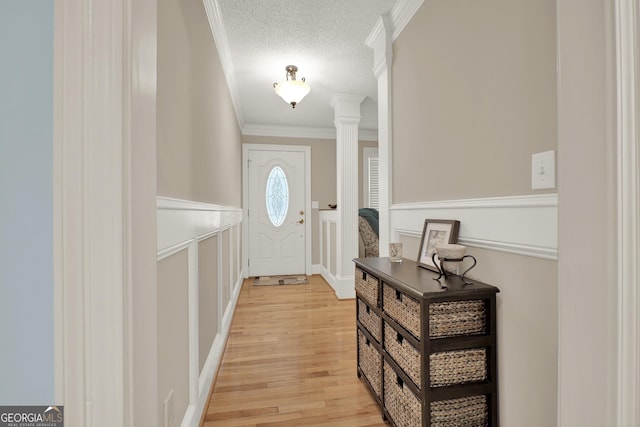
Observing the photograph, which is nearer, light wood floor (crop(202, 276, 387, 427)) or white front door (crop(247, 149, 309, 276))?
light wood floor (crop(202, 276, 387, 427))

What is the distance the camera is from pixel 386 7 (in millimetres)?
1948

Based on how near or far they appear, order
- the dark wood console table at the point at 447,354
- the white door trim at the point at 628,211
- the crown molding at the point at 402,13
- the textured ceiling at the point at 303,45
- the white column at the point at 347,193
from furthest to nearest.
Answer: the white column at the point at 347,193 → the textured ceiling at the point at 303,45 → the crown molding at the point at 402,13 → the dark wood console table at the point at 447,354 → the white door trim at the point at 628,211

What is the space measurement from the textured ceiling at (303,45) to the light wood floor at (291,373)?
2497mm

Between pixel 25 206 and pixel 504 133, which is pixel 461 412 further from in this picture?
pixel 25 206

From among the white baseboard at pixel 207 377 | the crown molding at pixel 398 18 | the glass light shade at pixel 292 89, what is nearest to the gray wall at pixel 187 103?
the glass light shade at pixel 292 89

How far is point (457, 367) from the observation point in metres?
1.08

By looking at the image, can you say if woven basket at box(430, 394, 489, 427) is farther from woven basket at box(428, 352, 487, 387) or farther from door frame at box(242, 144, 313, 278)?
door frame at box(242, 144, 313, 278)

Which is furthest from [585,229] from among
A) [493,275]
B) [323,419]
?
[323,419]

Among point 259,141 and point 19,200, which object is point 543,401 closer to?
point 19,200

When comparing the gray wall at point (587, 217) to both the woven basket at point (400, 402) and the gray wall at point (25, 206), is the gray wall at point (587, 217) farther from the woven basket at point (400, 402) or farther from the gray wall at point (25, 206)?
the gray wall at point (25, 206)

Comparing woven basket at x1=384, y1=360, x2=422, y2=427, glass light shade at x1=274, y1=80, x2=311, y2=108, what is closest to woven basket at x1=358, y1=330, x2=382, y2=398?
woven basket at x1=384, y1=360, x2=422, y2=427

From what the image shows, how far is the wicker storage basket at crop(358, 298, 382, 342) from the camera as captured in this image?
4.99 ft

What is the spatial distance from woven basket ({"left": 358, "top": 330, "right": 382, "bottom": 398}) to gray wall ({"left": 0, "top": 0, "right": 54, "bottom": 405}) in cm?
136

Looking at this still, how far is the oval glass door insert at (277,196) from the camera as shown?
482 centimetres
